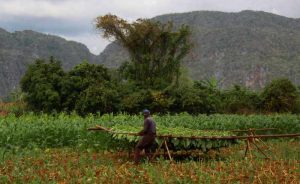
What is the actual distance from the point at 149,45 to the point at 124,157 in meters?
23.4

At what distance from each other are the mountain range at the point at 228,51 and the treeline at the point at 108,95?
34768 mm

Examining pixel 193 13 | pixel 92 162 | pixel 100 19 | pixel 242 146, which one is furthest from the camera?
pixel 193 13

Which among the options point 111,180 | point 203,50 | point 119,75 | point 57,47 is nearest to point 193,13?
point 203,50

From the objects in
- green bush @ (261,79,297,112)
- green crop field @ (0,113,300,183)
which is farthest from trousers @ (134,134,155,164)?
green bush @ (261,79,297,112)

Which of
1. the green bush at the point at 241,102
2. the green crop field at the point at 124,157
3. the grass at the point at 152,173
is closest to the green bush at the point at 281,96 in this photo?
the green bush at the point at 241,102

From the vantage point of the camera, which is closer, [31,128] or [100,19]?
[31,128]

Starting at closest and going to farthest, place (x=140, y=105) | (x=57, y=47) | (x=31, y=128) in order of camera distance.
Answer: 1. (x=31, y=128)
2. (x=140, y=105)
3. (x=57, y=47)

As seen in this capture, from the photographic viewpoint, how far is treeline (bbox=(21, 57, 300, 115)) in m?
33.1

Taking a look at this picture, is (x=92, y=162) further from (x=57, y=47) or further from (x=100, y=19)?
(x=57, y=47)

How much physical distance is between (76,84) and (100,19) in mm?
7877

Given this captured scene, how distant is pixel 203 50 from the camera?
357 ft

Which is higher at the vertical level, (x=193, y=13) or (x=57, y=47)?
(x=193, y=13)

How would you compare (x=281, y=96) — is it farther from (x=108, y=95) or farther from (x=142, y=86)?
(x=108, y=95)

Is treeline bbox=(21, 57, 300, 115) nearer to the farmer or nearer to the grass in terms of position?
the farmer
